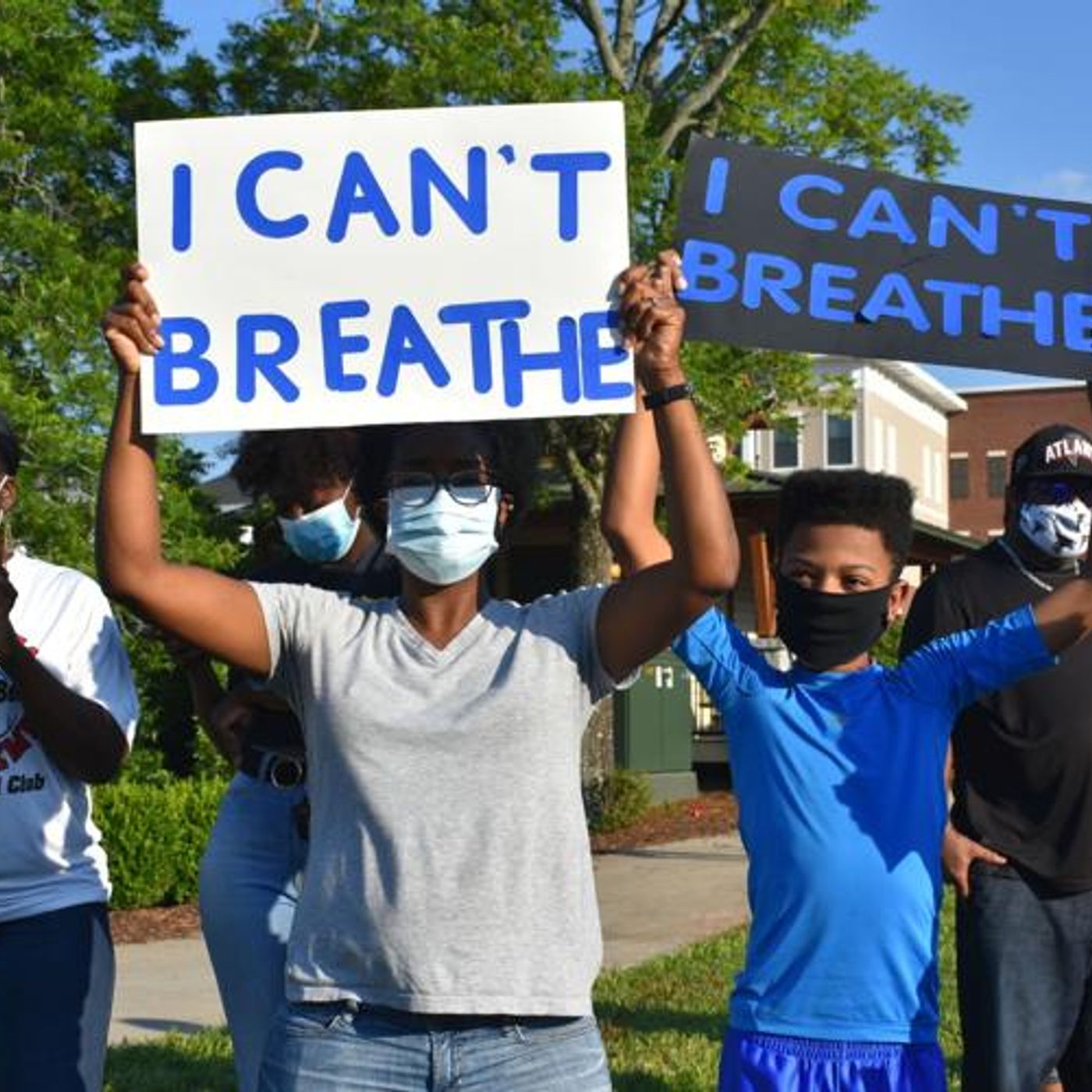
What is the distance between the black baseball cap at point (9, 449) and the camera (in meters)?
3.61

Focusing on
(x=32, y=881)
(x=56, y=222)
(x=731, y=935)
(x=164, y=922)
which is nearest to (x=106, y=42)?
(x=56, y=222)

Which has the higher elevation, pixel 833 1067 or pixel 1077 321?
pixel 1077 321

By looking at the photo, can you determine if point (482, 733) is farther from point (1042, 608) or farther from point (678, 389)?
point (1042, 608)

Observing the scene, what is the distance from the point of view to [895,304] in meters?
3.98

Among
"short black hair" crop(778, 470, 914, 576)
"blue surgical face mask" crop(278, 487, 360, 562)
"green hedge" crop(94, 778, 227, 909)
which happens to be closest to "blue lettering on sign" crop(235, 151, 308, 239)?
"blue surgical face mask" crop(278, 487, 360, 562)

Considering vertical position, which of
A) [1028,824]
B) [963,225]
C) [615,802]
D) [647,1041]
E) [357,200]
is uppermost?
[963,225]

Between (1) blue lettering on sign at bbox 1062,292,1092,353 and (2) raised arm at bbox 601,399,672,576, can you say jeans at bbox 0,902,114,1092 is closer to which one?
(2) raised arm at bbox 601,399,672,576

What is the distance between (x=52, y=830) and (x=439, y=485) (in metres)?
1.11

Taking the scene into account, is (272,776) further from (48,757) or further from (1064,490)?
(1064,490)

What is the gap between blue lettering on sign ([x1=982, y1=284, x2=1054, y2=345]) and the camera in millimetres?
4055

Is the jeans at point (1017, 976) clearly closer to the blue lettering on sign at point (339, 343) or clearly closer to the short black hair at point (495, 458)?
the short black hair at point (495, 458)

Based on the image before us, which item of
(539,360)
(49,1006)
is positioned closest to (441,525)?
(539,360)

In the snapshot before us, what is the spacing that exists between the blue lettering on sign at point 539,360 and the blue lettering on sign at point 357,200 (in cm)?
28

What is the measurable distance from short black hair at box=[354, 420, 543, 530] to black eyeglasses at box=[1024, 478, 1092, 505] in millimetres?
1720
